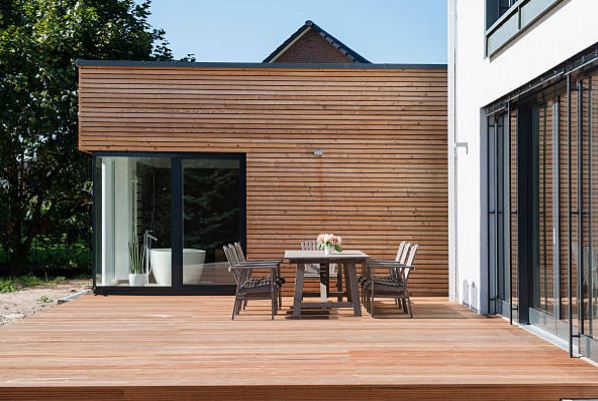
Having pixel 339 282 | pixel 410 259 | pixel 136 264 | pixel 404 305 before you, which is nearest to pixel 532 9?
pixel 410 259

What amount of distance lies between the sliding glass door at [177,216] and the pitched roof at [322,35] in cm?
1263

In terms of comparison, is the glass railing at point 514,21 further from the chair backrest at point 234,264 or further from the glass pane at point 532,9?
the chair backrest at point 234,264

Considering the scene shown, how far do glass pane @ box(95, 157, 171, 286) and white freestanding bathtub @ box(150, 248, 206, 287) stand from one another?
0.6 inches

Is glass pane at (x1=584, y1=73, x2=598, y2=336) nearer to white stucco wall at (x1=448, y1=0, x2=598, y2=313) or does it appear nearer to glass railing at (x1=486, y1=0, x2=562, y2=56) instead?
white stucco wall at (x1=448, y1=0, x2=598, y2=313)

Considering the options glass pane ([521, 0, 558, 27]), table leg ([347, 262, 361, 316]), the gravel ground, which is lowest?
the gravel ground

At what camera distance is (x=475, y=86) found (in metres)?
10.8

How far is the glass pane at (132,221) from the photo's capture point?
12.8m

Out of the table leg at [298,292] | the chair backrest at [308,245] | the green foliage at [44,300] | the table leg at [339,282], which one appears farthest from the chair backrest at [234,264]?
the green foliage at [44,300]

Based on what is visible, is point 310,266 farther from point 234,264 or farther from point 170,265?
point 170,265

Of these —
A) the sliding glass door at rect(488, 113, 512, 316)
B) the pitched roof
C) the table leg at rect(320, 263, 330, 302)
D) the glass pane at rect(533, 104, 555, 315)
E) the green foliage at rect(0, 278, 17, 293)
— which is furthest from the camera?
the pitched roof

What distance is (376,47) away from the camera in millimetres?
33094

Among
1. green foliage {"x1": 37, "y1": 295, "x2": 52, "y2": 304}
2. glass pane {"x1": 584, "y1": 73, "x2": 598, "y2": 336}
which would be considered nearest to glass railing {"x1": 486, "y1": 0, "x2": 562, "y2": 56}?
glass pane {"x1": 584, "y1": 73, "x2": 598, "y2": 336}

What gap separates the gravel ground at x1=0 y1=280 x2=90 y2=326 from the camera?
44.6ft

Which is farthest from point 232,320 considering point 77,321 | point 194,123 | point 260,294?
point 194,123
